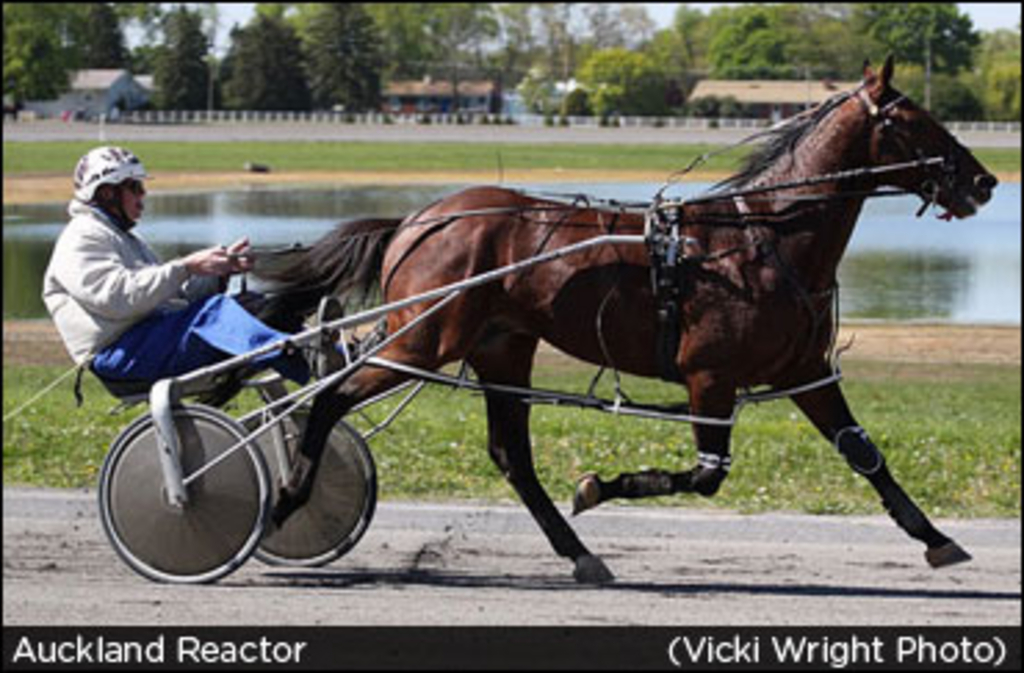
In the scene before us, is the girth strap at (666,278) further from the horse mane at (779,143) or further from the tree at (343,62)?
the tree at (343,62)

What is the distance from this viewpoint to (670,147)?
13.3 meters

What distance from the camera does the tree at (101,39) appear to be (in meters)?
9.05

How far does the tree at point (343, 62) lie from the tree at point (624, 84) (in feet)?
3.89

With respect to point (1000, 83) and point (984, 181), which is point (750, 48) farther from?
point (984, 181)

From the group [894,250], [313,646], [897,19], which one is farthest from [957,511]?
[894,250]

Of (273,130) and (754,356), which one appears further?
(273,130)

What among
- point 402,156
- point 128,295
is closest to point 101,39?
point 128,295

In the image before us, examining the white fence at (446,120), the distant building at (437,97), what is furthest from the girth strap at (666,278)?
the distant building at (437,97)

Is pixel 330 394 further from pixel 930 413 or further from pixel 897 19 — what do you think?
pixel 930 413

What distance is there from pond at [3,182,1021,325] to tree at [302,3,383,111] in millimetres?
684

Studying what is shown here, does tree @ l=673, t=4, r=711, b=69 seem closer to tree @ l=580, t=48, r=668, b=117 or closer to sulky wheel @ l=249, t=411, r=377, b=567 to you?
tree @ l=580, t=48, r=668, b=117

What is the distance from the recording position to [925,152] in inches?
247

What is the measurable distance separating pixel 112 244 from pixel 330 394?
93cm

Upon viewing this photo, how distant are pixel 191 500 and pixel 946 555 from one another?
2.68 m
